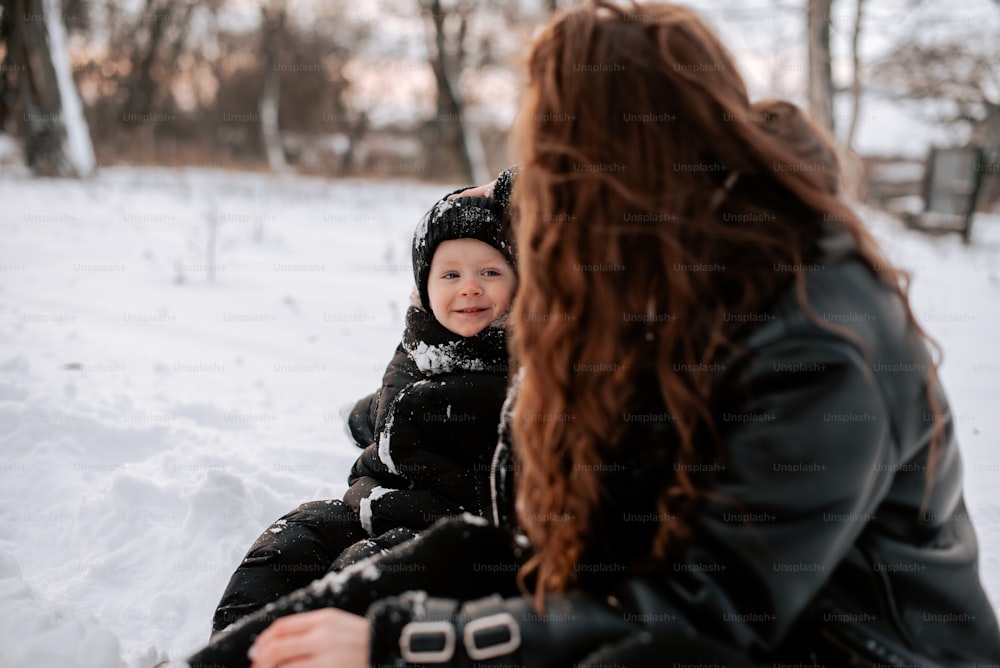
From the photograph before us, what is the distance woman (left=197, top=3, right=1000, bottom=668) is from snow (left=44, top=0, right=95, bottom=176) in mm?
12753

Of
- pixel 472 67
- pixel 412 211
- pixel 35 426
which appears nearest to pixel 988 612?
pixel 35 426

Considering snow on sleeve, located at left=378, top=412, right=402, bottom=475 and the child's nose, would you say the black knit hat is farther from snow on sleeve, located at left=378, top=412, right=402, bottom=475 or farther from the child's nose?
snow on sleeve, located at left=378, top=412, right=402, bottom=475

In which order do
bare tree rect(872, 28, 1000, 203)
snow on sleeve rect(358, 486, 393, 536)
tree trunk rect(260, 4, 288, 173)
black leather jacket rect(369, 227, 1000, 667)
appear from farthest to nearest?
tree trunk rect(260, 4, 288, 173), bare tree rect(872, 28, 1000, 203), snow on sleeve rect(358, 486, 393, 536), black leather jacket rect(369, 227, 1000, 667)

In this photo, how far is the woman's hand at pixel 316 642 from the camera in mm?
1217

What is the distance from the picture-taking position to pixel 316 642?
4.04ft

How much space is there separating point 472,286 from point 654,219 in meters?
1.13

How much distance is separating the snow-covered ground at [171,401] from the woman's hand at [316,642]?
2.28 ft

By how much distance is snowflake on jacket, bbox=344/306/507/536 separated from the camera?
2127 millimetres

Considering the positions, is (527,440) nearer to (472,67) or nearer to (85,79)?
(472,67)

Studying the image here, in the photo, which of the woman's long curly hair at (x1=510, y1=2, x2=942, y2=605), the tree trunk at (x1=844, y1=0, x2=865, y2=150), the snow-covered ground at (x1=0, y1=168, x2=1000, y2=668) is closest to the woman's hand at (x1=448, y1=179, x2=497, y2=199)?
the woman's long curly hair at (x1=510, y1=2, x2=942, y2=605)

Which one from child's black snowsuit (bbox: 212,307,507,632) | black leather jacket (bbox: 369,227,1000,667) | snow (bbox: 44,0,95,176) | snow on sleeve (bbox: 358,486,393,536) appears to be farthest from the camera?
snow (bbox: 44,0,95,176)

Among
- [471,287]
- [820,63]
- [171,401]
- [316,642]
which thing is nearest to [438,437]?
[471,287]

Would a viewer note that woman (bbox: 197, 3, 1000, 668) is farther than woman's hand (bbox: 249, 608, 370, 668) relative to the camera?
No

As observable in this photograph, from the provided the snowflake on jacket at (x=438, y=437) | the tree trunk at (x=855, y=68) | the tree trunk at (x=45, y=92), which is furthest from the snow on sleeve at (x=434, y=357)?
the tree trunk at (x=45, y=92)
